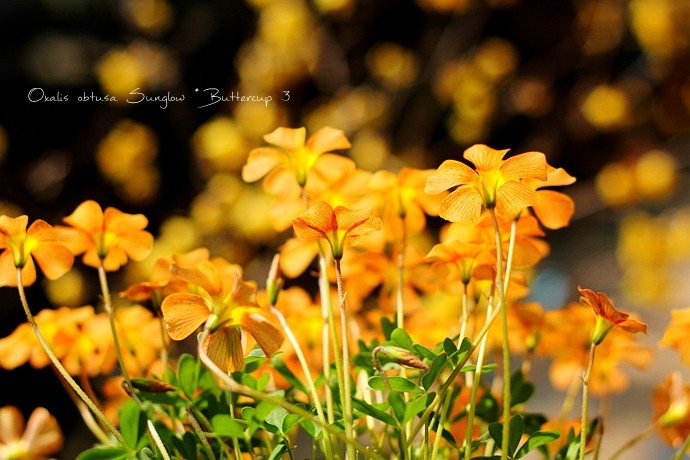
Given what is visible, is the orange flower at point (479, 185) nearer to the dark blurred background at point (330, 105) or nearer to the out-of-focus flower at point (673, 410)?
the out-of-focus flower at point (673, 410)

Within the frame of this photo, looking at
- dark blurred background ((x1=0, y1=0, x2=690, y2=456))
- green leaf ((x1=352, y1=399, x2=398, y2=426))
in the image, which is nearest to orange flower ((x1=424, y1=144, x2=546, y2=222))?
green leaf ((x1=352, y1=399, x2=398, y2=426))

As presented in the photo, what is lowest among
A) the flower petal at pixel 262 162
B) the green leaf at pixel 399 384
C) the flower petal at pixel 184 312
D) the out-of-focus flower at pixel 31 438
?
the out-of-focus flower at pixel 31 438

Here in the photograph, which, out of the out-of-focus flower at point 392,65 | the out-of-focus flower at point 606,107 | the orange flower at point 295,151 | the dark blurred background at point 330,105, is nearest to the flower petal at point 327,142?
the orange flower at point 295,151

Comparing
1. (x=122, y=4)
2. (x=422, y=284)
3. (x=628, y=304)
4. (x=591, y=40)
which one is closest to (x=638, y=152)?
(x=591, y=40)

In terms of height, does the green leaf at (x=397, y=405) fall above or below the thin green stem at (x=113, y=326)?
below

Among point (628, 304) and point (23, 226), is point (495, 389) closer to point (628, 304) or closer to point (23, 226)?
point (23, 226)
